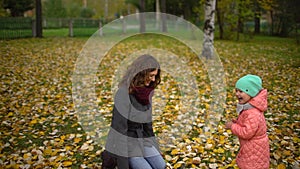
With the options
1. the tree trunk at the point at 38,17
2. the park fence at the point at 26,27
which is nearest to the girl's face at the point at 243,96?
the park fence at the point at 26,27

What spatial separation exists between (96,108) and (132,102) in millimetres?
3174

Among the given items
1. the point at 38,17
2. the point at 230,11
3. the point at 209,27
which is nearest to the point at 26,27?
the point at 38,17

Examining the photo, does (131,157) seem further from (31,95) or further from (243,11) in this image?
(243,11)

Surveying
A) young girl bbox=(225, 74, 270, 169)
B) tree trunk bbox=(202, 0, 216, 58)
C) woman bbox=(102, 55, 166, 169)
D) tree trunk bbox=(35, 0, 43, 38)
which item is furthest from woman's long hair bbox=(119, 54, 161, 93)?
tree trunk bbox=(35, 0, 43, 38)

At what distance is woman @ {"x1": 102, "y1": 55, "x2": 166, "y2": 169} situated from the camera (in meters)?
3.00

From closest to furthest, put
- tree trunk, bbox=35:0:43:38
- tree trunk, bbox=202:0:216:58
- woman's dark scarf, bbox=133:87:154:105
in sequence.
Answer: woman's dark scarf, bbox=133:87:154:105, tree trunk, bbox=202:0:216:58, tree trunk, bbox=35:0:43:38

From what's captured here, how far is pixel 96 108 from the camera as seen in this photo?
6148 mm

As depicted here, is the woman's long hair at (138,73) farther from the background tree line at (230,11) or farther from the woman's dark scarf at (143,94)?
the background tree line at (230,11)

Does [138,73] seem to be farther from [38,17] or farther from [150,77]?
[38,17]

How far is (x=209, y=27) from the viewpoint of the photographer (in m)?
11.2

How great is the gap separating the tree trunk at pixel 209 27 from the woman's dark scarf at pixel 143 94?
27.6 ft

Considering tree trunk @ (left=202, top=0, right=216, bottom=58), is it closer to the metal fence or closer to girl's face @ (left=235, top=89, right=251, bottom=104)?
girl's face @ (left=235, top=89, right=251, bottom=104)

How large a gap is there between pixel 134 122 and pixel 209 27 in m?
8.77

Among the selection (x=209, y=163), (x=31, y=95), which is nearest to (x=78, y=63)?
(x=31, y=95)
